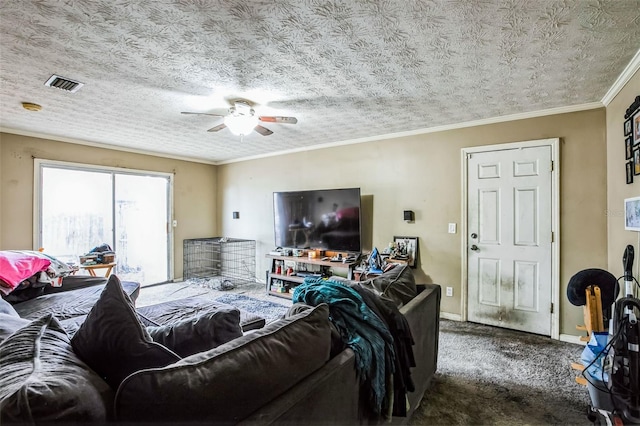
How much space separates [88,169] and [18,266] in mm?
2439

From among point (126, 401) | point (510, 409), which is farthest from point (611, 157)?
point (126, 401)

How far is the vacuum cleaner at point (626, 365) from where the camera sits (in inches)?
61.7

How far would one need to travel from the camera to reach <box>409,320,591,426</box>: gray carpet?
6.49 feet

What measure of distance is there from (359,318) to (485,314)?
277 cm

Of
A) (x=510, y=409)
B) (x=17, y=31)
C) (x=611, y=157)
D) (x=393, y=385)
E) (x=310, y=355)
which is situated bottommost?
(x=510, y=409)

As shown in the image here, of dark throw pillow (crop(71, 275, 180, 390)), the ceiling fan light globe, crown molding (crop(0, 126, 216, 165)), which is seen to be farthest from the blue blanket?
crown molding (crop(0, 126, 216, 165))

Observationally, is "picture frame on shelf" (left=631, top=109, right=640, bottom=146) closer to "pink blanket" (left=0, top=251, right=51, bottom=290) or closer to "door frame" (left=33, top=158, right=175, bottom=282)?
"pink blanket" (left=0, top=251, right=51, bottom=290)

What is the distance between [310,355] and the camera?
1.12 m

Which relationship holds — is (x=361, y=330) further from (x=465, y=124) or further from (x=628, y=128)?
(x=465, y=124)

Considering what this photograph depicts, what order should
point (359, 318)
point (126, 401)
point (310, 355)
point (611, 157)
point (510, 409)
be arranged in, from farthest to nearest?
1. point (611, 157)
2. point (510, 409)
3. point (359, 318)
4. point (310, 355)
5. point (126, 401)

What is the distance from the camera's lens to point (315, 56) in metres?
2.12

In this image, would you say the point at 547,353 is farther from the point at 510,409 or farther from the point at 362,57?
the point at 362,57

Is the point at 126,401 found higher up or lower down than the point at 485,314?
higher up

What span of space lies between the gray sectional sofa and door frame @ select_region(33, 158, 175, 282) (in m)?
3.59
